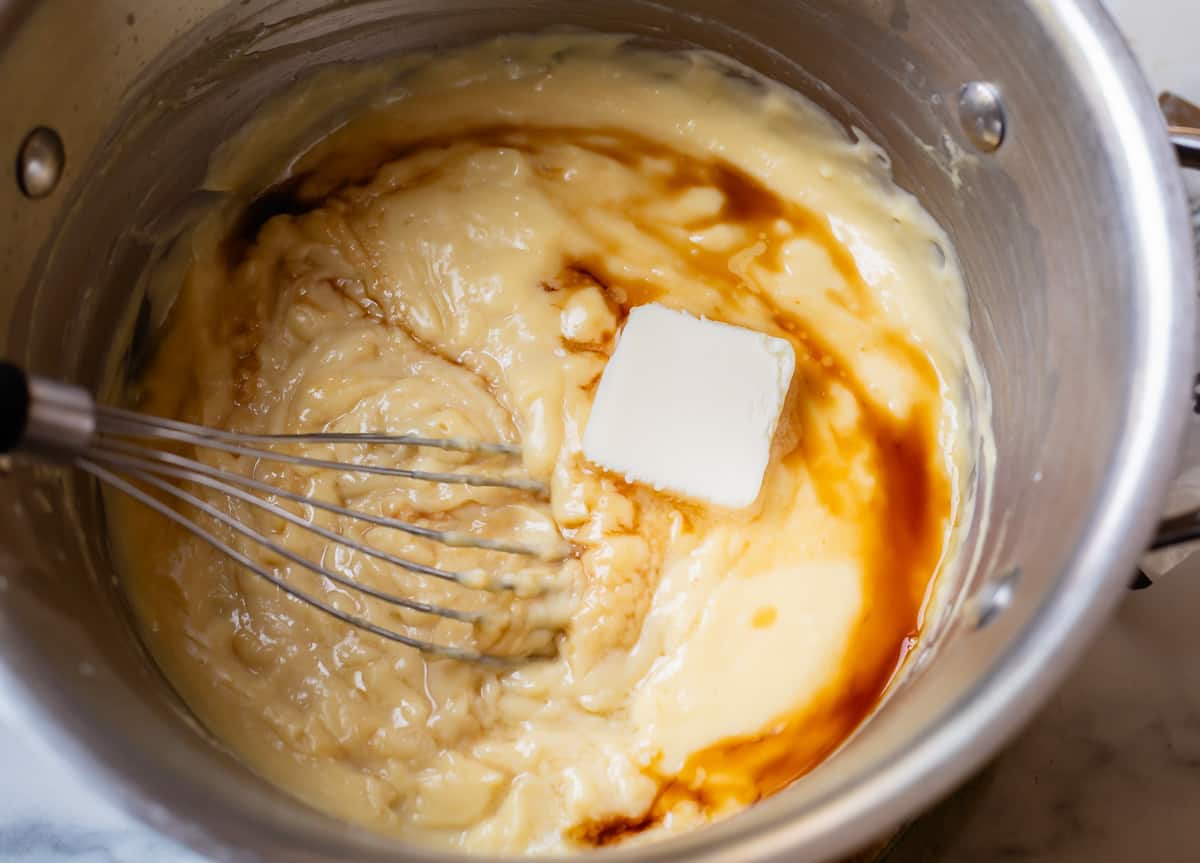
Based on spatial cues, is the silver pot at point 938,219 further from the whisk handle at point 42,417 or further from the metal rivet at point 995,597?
the whisk handle at point 42,417

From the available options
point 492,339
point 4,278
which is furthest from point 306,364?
point 4,278

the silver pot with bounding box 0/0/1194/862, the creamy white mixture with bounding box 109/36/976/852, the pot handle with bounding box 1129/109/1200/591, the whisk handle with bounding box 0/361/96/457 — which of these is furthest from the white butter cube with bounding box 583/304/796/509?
the whisk handle with bounding box 0/361/96/457

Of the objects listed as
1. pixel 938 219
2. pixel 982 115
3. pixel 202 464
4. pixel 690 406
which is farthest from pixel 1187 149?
pixel 202 464

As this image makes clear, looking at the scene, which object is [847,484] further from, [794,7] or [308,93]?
[308,93]

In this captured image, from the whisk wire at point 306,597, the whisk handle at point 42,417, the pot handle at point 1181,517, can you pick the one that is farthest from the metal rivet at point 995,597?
the whisk handle at point 42,417

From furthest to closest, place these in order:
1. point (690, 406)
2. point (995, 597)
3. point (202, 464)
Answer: point (690, 406), point (202, 464), point (995, 597)

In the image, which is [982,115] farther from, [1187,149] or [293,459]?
[293,459]

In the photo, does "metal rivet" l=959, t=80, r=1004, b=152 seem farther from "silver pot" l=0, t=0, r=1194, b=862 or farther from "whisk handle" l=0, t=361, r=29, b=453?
"whisk handle" l=0, t=361, r=29, b=453

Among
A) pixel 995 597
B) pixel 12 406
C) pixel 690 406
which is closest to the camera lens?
pixel 12 406
